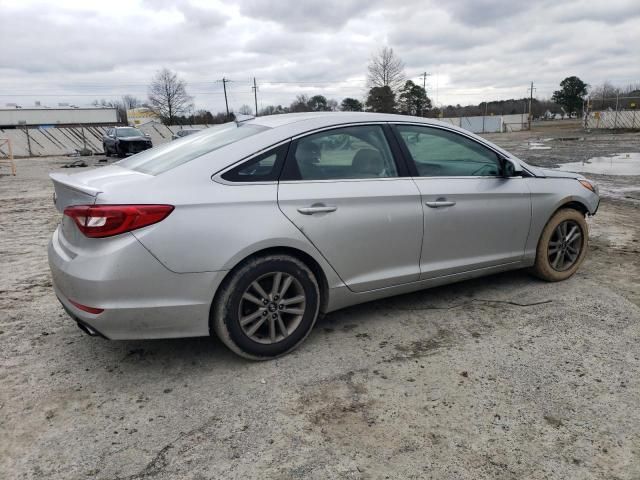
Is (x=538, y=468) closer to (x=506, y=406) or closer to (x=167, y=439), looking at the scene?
(x=506, y=406)

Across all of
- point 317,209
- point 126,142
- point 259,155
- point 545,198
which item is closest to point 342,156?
point 317,209

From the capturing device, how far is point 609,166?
48.3 ft

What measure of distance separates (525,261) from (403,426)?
238cm

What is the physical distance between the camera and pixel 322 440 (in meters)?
2.43

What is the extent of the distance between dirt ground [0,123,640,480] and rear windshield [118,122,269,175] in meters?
1.25

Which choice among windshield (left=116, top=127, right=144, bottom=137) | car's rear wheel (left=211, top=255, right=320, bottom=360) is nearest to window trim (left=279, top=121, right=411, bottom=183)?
car's rear wheel (left=211, top=255, right=320, bottom=360)

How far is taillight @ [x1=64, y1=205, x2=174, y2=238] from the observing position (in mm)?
2668

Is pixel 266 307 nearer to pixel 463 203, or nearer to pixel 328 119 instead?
pixel 328 119

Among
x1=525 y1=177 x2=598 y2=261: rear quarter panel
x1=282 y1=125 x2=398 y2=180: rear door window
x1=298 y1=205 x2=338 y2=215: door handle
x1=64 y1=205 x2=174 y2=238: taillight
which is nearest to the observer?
x1=64 y1=205 x2=174 y2=238: taillight

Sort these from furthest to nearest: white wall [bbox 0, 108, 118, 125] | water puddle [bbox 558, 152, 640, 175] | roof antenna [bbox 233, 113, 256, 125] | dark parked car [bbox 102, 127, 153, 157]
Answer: white wall [bbox 0, 108, 118, 125], dark parked car [bbox 102, 127, 153, 157], water puddle [bbox 558, 152, 640, 175], roof antenna [bbox 233, 113, 256, 125]

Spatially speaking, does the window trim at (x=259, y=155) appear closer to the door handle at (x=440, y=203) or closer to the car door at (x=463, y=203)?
the car door at (x=463, y=203)

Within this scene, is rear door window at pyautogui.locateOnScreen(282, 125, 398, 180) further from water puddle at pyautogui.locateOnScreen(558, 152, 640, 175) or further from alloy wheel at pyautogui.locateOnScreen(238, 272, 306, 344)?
water puddle at pyautogui.locateOnScreen(558, 152, 640, 175)

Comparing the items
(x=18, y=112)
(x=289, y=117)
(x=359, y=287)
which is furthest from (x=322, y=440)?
(x=18, y=112)

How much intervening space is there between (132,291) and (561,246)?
3679 mm
